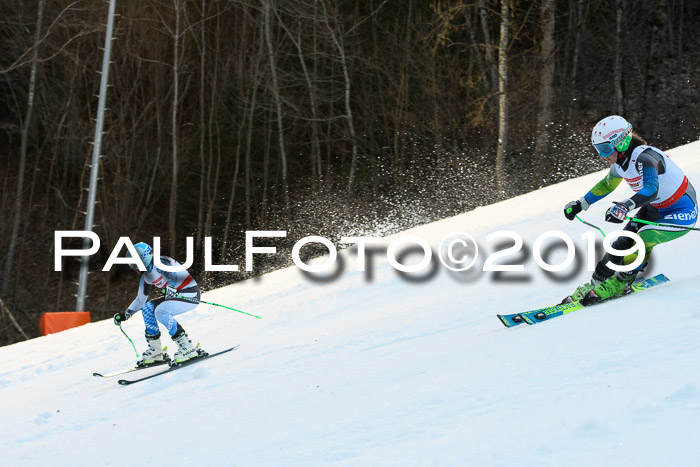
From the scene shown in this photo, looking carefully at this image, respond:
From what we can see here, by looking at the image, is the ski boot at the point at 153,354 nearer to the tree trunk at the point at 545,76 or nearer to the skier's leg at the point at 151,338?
the skier's leg at the point at 151,338

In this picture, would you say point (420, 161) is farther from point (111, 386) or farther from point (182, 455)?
point (182, 455)

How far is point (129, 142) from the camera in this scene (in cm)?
2581

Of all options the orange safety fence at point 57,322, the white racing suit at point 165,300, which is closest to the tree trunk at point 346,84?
the orange safety fence at point 57,322

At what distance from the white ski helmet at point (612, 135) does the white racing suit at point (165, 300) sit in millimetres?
3768

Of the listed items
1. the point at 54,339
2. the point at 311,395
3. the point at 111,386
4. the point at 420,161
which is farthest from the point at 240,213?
the point at 311,395

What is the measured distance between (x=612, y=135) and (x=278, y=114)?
17.9m

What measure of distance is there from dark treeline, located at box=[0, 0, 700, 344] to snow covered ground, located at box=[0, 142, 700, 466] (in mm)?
11951

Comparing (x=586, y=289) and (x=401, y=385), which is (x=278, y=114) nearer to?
(x=586, y=289)

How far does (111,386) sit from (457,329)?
3.29 metres

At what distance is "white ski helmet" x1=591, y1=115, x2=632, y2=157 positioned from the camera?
5.70 metres

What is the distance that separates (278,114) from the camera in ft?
75.2

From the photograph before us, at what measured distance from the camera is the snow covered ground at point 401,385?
143 inches

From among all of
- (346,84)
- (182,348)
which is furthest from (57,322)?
(346,84)

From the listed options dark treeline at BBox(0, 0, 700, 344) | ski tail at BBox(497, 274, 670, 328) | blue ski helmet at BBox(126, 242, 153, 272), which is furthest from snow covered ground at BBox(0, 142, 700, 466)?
dark treeline at BBox(0, 0, 700, 344)
